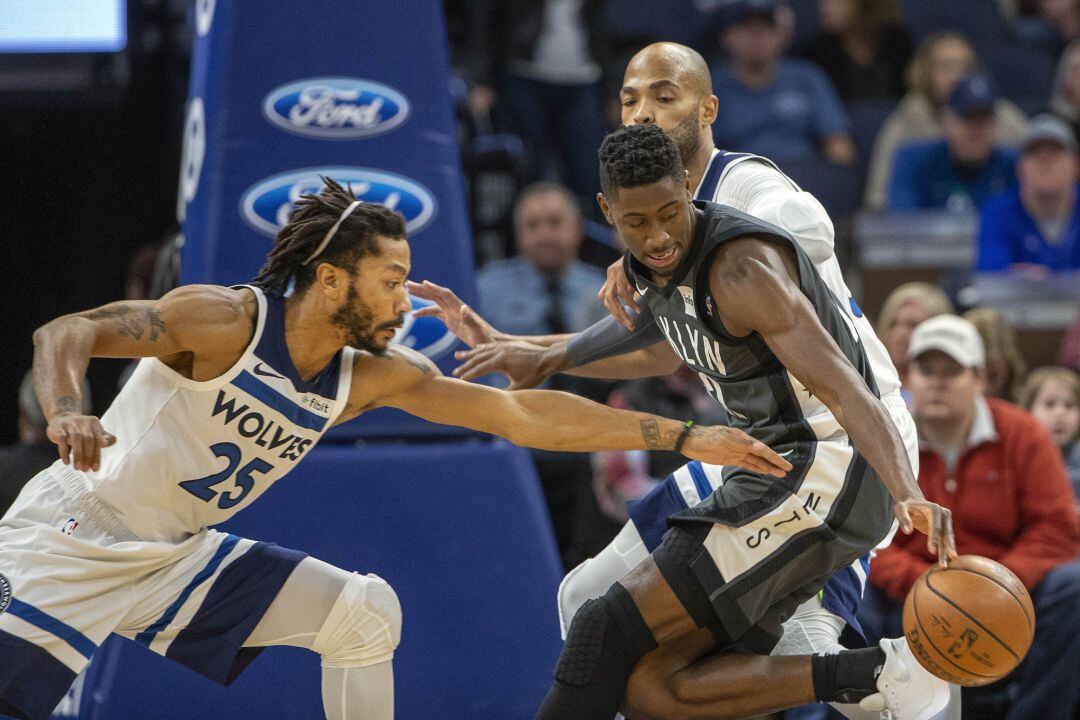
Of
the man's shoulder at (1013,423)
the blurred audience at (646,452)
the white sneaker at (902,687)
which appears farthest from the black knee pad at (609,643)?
the man's shoulder at (1013,423)

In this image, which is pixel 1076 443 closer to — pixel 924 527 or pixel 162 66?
pixel 924 527

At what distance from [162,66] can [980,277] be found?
4.49 m

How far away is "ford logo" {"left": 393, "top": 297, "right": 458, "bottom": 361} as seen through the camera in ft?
17.8

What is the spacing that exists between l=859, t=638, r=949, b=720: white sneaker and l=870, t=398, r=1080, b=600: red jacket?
1.49 metres

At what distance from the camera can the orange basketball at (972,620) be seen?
12.4 ft

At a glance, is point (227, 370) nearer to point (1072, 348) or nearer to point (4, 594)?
point (4, 594)

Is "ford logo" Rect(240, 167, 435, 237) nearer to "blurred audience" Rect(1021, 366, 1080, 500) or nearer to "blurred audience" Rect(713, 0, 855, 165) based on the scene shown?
"blurred audience" Rect(1021, 366, 1080, 500)

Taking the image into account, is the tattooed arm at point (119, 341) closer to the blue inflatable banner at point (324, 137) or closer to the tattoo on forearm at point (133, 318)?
the tattoo on forearm at point (133, 318)

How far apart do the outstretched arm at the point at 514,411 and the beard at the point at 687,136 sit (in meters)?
0.81

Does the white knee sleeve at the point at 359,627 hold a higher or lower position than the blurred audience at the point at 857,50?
lower

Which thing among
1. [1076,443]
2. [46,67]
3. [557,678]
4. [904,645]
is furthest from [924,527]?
[46,67]

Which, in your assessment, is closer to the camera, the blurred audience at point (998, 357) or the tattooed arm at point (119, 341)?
the tattooed arm at point (119, 341)

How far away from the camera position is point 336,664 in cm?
423

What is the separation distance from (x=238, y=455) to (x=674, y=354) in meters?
1.40
